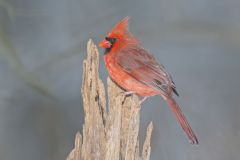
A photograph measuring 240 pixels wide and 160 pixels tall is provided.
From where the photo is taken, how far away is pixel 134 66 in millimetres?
3904

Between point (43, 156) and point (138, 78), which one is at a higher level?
point (43, 156)

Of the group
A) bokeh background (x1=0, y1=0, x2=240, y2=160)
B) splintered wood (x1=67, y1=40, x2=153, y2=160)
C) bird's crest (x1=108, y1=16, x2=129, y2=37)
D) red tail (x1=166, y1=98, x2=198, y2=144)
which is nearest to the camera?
splintered wood (x1=67, y1=40, x2=153, y2=160)

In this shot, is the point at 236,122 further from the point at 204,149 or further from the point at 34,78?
the point at 34,78

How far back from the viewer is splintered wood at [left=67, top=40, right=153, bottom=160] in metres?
3.15

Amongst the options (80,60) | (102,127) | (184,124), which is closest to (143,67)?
(184,124)

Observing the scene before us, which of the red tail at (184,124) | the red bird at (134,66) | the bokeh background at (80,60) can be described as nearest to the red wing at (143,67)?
the red bird at (134,66)

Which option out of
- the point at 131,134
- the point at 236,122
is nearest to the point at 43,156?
the point at 236,122

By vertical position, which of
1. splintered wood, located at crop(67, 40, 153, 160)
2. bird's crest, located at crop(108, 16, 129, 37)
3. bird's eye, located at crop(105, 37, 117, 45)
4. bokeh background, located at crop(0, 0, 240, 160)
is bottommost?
splintered wood, located at crop(67, 40, 153, 160)

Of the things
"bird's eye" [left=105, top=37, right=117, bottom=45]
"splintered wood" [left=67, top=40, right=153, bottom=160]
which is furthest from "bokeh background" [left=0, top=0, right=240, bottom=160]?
"splintered wood" [left=67, top=40, right=153, bottom=160]

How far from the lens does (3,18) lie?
18.8 feet

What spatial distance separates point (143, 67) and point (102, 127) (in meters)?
0.79

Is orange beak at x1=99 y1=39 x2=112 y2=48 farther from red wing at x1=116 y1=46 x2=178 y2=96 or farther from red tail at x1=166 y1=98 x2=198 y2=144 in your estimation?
red tail at x1=166 y1=98 x2=198 y2=144

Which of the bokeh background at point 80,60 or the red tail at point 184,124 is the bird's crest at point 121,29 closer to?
the red tail at point 184,124

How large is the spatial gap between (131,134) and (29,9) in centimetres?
278
